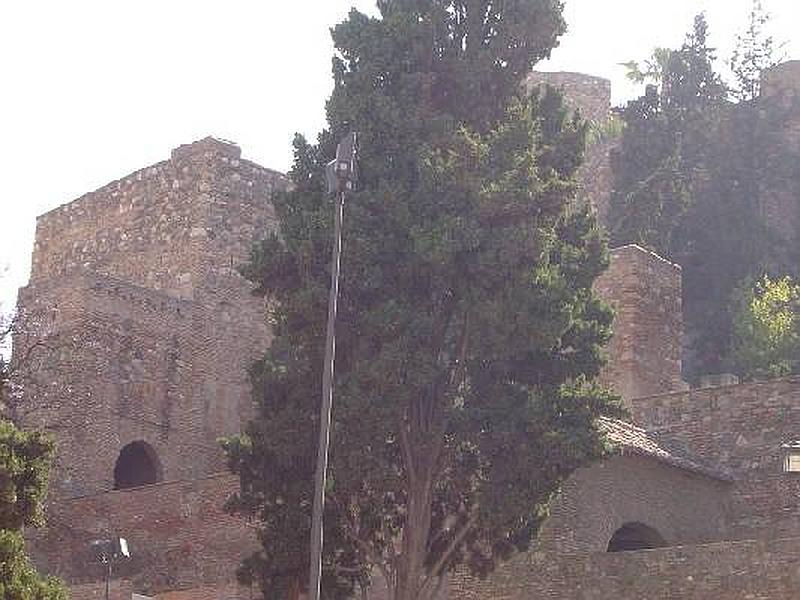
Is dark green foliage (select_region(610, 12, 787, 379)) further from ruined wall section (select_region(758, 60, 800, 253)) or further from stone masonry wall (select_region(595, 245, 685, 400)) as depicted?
stone masonry wall (select_region(595, 245, 685, 400))

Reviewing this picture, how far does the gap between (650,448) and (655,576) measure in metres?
3.58

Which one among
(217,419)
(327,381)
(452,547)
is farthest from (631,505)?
(217,419)

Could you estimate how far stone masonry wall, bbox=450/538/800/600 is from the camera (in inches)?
715

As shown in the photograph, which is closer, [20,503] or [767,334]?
[20,503]

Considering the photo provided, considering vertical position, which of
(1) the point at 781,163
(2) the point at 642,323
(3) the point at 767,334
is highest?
(1) the point at 781,163

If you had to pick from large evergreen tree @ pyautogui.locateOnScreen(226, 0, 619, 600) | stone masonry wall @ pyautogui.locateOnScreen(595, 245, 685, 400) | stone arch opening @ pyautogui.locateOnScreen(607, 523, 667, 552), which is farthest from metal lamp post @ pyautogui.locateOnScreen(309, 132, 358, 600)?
stone masonry wall @ pyautogui.locateOnScreen(595, 245, 685, 400)

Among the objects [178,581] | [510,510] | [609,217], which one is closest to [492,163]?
[510,510]

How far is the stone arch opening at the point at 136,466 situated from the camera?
2755 centimetres

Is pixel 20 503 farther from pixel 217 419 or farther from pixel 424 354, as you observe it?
pixel 217 419

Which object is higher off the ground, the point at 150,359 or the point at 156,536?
the point at 150,359

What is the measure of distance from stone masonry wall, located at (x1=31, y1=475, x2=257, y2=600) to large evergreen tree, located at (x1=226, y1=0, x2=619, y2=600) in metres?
4.40

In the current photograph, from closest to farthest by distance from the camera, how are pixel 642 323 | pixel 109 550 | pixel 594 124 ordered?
pixel 109 550
pixel 642 323
pixel 594 124

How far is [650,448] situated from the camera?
73.4 ft

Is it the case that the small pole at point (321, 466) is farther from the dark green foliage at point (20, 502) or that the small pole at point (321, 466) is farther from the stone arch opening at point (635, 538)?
the stone arch opening at point (635, 538)
